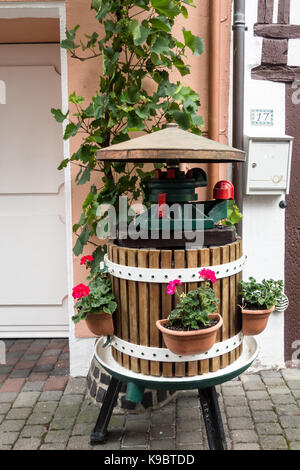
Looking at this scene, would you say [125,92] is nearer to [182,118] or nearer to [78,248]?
[182,118]

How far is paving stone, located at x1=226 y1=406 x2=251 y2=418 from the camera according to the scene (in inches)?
122

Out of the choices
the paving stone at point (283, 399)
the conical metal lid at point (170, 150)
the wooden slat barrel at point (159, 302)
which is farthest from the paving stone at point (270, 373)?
the conical metal lid at point (170, 150)

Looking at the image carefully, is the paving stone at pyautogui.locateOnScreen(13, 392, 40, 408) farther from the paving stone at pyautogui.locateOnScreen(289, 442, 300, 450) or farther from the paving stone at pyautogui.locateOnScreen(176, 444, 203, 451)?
the paving stone at pyautogui.locateOnScreen(289, 442, 300, 450)

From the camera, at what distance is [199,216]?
247cm

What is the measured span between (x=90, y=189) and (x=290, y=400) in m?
2.04

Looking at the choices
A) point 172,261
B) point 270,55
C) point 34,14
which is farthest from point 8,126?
point 172,261

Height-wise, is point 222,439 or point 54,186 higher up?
point 54,186

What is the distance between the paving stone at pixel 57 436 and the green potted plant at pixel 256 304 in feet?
4.21

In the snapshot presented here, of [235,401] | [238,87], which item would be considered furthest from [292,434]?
[238,87]

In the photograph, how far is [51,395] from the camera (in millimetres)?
3387

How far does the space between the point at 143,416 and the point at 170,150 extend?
1.86m

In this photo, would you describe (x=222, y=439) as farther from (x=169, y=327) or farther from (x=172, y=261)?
(x=172, y=261)

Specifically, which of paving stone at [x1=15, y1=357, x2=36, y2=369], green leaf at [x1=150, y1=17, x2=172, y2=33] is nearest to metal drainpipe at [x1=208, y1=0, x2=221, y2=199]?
green leaf at [x1=150, y1=17, x2=172, y2=33]

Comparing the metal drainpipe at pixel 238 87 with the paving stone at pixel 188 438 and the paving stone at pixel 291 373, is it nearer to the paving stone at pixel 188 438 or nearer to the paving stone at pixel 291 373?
the paving stone at pixel 291 373
